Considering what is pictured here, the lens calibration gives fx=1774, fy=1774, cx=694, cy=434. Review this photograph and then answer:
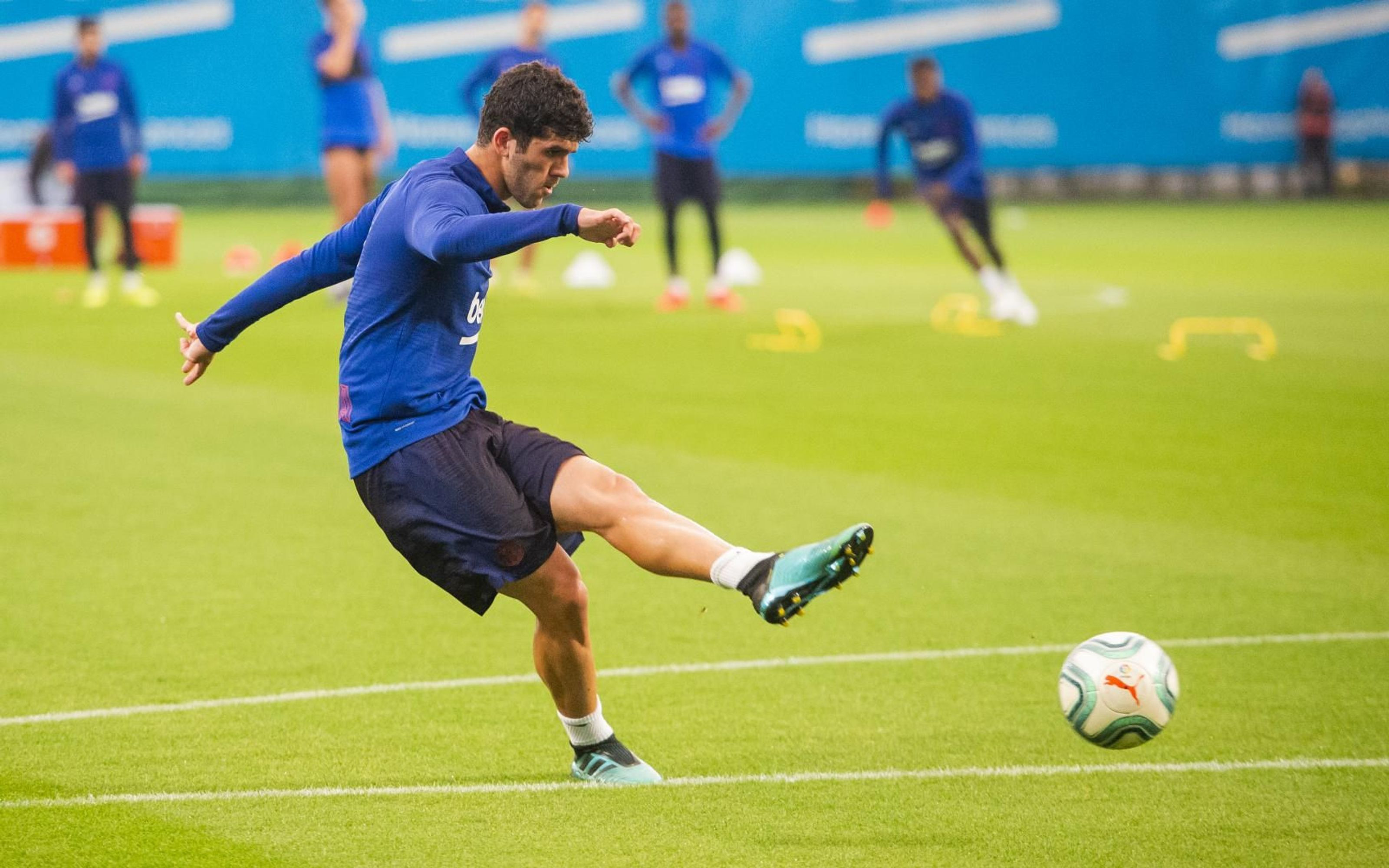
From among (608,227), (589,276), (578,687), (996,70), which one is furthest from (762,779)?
(996,70)

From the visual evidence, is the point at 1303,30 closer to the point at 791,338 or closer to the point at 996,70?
the point at 996,70

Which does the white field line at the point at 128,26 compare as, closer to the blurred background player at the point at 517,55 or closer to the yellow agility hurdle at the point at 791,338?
the blurred background player at the point at 517,55

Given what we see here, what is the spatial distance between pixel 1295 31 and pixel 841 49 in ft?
30.9

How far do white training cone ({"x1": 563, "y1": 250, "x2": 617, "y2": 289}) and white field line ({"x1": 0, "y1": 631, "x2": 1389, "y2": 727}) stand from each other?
15.4m

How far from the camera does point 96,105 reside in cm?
1947

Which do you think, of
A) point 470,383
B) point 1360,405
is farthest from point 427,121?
point 470,383

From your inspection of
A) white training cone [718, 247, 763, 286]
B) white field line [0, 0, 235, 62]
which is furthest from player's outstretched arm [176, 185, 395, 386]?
white field line [0, 0, 235, 62]

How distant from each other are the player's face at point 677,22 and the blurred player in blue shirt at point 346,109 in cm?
321

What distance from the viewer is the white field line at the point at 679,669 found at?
5965 millimetres

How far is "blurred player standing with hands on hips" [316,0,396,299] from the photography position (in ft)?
59.6

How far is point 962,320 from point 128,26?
65.6 feet

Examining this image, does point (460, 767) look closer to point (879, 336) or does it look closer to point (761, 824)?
point (761, 824)

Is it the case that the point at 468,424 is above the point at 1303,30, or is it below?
above

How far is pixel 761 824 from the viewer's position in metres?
4.89
